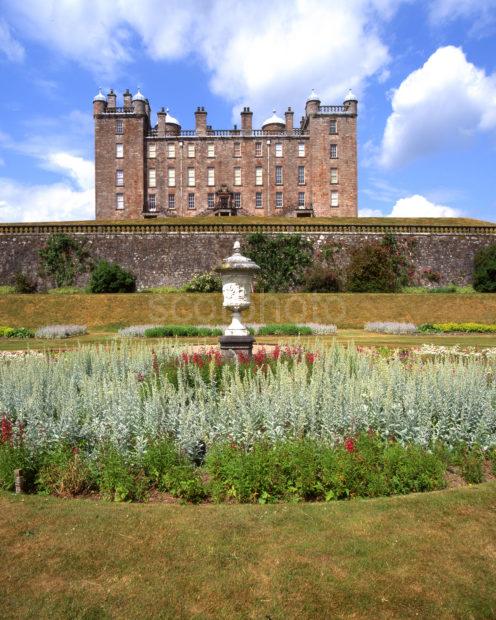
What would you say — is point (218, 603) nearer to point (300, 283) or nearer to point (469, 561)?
point (469, 561)

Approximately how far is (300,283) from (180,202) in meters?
22.1

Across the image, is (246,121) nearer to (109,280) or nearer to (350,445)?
(109,280)

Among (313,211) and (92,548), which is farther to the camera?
(313,211)

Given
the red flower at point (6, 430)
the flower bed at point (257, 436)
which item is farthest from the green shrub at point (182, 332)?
the red flower at point (6, 430)

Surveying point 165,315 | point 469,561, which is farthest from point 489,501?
point 165,315

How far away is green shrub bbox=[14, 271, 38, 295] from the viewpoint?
113 feet

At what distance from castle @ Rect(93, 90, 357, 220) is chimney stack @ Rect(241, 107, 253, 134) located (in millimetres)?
93

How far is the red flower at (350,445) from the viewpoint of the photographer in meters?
5.74

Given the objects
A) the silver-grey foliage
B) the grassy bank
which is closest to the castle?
the grassy bank

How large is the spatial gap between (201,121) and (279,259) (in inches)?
954

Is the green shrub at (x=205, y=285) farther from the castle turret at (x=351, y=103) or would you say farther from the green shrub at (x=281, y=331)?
the castle turret at (x=351, y=103)

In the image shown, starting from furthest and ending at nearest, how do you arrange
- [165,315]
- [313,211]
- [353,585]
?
[313,211] → [165,315] → [353,585]

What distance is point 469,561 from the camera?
4.30 metres

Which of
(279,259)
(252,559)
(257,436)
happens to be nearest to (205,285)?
(279,259)
